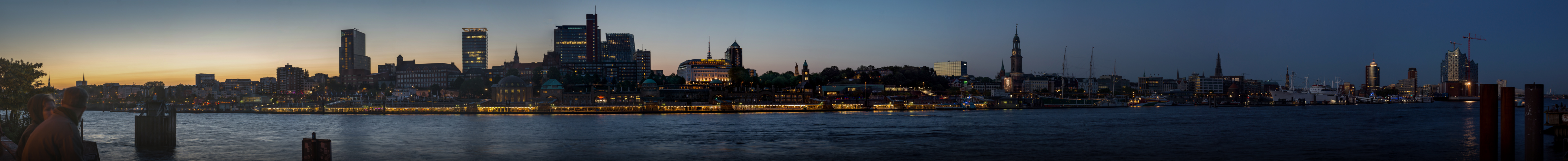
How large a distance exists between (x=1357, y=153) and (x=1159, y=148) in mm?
6004

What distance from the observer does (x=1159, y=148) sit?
30.3 metres

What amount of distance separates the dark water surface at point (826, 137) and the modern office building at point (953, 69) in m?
121

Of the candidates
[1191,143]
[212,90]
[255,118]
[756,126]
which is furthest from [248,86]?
[1191,143]

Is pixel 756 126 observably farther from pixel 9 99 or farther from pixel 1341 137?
pixel 9 99

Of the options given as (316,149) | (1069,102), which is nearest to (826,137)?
(316,149)

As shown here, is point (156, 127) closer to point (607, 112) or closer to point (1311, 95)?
point (607, 112)

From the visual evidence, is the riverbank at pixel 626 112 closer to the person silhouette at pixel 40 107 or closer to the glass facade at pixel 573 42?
the person silhouette at pixel 40 107

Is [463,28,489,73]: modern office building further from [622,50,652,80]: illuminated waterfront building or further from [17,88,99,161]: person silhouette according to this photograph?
[17,88,99,161]: person silhouette

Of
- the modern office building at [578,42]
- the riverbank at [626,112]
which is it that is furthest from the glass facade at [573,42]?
the riverbank at [626,112]

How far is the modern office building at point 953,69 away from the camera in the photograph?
190 metres

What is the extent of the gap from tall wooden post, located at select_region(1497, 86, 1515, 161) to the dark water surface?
14.2 m

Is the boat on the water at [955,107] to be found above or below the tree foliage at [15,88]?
below

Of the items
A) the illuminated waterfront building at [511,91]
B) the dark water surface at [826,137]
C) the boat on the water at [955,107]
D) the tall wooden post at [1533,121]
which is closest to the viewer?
the tall wooden post at [1533,121]

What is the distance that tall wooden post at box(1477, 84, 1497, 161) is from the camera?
35.3 feet
